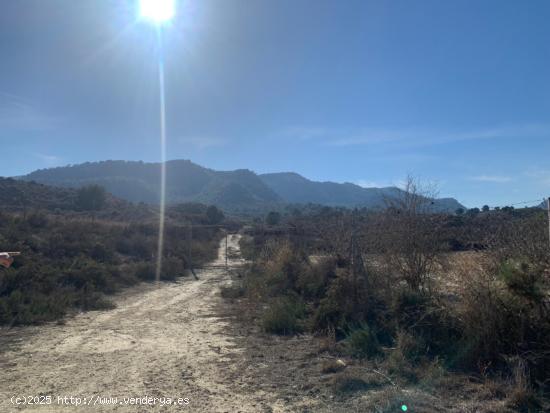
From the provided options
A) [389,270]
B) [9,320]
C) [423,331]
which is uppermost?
[389,270]

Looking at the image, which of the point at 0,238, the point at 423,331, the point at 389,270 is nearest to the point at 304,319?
the point at 389,270

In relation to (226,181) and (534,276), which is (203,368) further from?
(226,181)

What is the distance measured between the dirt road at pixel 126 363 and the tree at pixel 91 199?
5291 centimetres

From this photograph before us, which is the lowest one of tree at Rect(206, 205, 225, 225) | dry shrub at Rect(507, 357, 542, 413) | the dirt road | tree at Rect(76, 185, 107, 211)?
the dirt road

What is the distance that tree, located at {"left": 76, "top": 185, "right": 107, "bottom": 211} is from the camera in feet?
209

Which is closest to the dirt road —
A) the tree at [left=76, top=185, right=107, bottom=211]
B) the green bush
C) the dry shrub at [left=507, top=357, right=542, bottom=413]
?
the green bush

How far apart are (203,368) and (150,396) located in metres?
1.56

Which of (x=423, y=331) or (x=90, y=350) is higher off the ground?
(x=423, y=331)

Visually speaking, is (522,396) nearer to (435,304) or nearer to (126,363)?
(435,304)

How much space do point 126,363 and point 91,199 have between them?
199 ft

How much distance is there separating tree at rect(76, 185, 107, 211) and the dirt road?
5291 centimetres

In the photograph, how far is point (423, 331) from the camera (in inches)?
347

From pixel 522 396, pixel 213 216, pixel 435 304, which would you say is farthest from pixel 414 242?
pixel 213 216

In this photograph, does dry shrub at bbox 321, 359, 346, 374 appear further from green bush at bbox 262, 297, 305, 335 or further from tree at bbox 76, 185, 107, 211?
tree at bbox 76, 185, 107, 211
